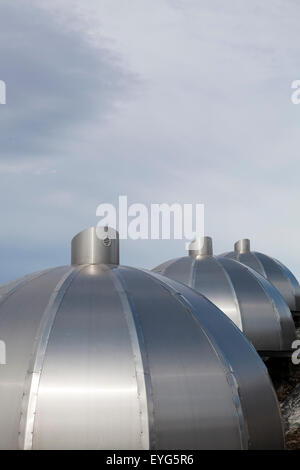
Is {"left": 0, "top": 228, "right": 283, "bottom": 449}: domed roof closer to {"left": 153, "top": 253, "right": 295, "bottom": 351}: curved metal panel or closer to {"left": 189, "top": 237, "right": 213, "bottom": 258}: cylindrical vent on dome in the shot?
{"left": 153, "top": 253, "right": 295, "bottom": 351}: curved metal panel

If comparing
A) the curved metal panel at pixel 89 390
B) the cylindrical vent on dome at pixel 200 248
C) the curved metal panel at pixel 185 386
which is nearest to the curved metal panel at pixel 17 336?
the curved metal panel at pixel 89 390

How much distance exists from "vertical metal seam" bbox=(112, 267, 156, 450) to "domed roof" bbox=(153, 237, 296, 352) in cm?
1304

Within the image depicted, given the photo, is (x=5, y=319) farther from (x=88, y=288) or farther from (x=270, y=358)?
(x=270, y=358)

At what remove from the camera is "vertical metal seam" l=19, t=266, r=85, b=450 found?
851cm

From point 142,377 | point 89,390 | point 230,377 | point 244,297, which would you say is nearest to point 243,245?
point 244,297

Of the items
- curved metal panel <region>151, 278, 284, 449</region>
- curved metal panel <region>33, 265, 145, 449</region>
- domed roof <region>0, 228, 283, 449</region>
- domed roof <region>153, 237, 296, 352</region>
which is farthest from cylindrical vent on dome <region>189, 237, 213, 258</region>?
curved metal panel <region>33, 265, 145, 449</region>

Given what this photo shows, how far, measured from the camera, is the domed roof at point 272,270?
36219 mm

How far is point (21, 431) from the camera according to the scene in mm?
8523

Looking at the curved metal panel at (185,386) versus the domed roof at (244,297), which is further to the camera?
the domed roof at (244,297)

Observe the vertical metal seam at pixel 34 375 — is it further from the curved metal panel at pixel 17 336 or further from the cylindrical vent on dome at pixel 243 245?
the cylindrical vent on dome at pixel 243 245

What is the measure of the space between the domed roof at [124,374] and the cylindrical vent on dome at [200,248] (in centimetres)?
1593

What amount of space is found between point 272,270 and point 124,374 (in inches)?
1163

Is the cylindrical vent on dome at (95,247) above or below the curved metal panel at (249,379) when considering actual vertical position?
above
